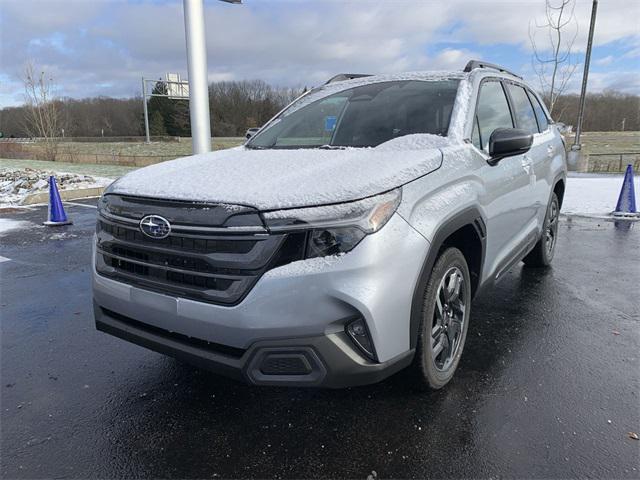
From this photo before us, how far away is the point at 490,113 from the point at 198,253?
2.48 metres

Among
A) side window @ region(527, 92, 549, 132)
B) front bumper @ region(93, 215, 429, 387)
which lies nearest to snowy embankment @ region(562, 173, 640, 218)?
side window @ region(527, 92, 549, 132)

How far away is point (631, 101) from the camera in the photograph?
3694 cm

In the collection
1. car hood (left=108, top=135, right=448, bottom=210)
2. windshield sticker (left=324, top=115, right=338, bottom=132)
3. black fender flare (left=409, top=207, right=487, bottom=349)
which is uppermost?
windshield sticker (left=324, top=115, right=338, bottom=132)

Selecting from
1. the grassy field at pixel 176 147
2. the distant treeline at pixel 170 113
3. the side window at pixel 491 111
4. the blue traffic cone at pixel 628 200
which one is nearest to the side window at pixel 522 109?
the side window at pixel 491 111

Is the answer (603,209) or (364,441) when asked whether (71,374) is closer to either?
(364,441)

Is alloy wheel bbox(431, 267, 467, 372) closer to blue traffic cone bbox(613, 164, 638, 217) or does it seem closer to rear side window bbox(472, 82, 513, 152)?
rear side window bbox(472, 82, 513, 152)

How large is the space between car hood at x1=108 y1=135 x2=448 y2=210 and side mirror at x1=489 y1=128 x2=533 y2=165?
0.38 m

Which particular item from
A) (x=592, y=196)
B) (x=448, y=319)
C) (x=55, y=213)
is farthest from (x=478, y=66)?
(x=592, y=196)

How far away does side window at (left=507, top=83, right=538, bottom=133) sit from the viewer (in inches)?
162

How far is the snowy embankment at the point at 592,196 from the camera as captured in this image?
348 inches

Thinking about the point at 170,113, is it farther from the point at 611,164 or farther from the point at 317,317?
the point at 317,317

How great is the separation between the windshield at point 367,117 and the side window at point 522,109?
3.50 feet

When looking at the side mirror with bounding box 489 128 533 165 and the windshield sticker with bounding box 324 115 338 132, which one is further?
the windshield sticker with bounding box 324 115 338 132

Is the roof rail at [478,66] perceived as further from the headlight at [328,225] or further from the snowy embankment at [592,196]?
the snowy embankment at [592,196]
